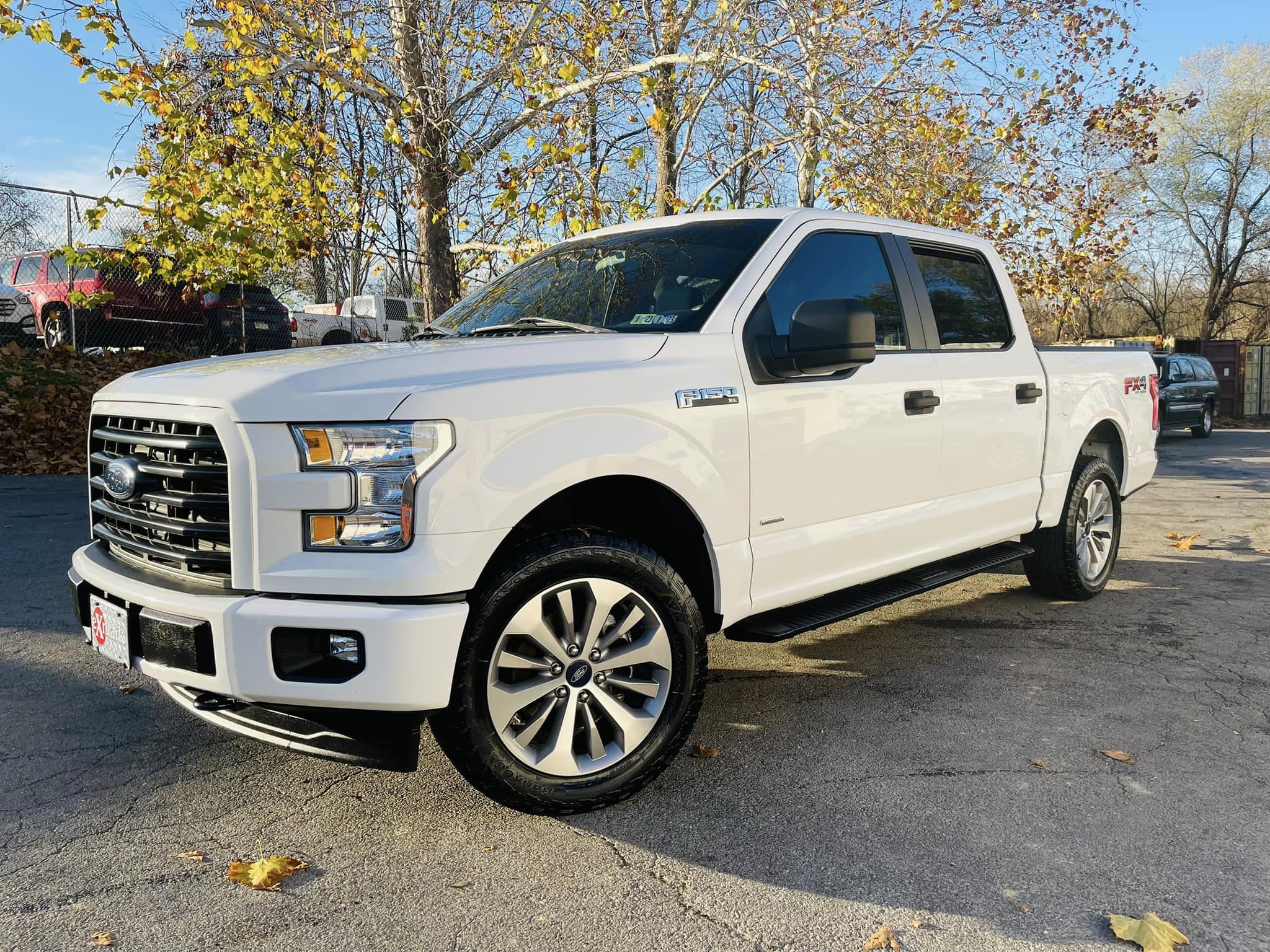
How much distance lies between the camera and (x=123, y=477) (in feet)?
10.1

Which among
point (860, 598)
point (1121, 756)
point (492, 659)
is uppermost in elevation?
point (492, 659)

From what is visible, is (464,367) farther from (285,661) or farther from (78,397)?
(78,397)

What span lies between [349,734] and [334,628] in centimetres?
32

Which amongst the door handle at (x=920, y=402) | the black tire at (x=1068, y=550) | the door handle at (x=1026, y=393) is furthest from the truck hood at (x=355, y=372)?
the black tire at (x=1068, y=550)

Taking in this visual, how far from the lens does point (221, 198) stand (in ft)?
29.2

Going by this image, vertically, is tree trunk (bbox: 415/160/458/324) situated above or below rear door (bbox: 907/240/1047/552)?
above

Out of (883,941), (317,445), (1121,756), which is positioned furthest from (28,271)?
(883,941)

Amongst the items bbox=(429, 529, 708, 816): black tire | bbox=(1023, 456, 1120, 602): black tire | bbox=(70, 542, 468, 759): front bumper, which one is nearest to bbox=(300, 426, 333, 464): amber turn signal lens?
bbox=(70, 542, 468, 759): front bumper

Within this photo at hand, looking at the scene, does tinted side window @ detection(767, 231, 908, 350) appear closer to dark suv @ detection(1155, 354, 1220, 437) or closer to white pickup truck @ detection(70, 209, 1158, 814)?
white pickup truck @ detection(70, 209, 1158, 814)

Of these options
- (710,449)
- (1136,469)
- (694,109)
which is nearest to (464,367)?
(710,449)

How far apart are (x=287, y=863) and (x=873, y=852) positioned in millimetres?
1685

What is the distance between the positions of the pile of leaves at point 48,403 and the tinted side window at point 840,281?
9.14 m

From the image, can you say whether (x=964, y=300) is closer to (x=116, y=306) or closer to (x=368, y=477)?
(x=368, y=477)

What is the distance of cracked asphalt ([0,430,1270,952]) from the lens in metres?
2.53
